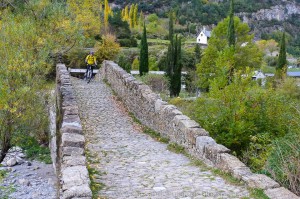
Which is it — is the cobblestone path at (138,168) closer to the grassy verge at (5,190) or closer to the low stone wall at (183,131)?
the low stone wall at (183,131)

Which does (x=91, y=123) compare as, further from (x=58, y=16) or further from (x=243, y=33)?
(x=243, y=33)

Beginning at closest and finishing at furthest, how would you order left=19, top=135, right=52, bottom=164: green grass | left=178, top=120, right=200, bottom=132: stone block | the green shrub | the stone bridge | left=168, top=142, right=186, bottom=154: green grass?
1. the stone bridge
2. left=178, top=120, right=200, bottom=132: stone block
3. left=168, top=142, right=186, bottom=154: green grass
4. left=19, top=135, right=52, bottom=164: green grass
5. the green shrub

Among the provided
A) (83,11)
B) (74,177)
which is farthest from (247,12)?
(74,177)

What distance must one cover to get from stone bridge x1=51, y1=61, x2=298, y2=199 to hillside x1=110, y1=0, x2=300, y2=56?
80438 millimetres

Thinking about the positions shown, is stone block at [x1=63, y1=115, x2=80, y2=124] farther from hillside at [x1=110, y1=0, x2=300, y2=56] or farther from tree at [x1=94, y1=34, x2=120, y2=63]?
hillside at [x1=110, y1=0, x2=300, y2=56]

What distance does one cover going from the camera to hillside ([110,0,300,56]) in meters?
108

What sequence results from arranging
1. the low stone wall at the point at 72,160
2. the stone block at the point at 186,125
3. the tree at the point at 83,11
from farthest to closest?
the tree at the point at 83,11, the stone block at the point at 186,125, the low stone wall at the point at 72,160

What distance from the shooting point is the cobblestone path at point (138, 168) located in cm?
591

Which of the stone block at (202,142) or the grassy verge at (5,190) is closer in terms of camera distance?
the stone block at (202,142)

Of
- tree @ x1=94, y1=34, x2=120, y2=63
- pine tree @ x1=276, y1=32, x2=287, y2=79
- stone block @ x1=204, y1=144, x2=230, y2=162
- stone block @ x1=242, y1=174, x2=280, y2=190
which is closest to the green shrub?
tree @ x1=94, y1=34, x2=120, y2=63

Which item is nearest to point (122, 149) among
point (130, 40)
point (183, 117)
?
point (183, 117)

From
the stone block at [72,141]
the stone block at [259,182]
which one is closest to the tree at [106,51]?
the stone block at [72,141]

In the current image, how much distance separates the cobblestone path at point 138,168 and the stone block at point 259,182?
149 millimetres

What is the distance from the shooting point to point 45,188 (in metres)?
12.5
